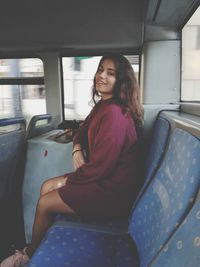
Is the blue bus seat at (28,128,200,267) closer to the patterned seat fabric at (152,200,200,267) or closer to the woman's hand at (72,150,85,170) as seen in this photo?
the patterned seat fabric at (152,200,200,267)

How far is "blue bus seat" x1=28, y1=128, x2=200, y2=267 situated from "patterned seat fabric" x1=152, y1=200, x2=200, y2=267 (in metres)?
0.05

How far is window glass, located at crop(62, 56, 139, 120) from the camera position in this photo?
11.5ft

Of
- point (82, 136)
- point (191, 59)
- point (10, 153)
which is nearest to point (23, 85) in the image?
point (10, 153)

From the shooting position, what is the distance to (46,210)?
1510 mm

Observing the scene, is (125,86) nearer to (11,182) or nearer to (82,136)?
→ (82,136)

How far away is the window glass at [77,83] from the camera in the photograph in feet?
11.5

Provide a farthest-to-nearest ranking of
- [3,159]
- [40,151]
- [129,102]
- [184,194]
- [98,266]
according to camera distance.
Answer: [40,151] → [3,159] → [129,102] → [98,266] → [184,194]

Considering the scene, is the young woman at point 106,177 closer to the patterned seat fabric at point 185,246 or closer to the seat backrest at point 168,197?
the seat backrest at point 168,197

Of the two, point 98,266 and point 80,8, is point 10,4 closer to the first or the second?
point 80,8

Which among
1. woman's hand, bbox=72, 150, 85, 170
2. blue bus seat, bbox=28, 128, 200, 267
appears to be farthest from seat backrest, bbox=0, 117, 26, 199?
blue bus seat, bbox=28, 128, 200, 267

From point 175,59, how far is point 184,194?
2.07m

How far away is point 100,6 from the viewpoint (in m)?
2.28

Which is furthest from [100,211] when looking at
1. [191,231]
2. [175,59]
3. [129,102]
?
[175,59]

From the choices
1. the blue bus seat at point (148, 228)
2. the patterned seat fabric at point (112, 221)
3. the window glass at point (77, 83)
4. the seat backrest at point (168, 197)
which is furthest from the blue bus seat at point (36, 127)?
the seat backrest at point (168, 197)
